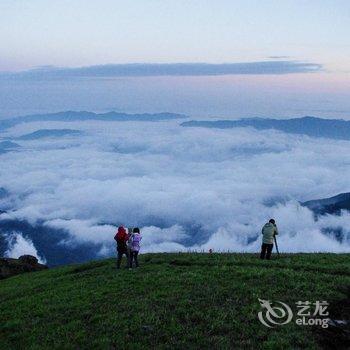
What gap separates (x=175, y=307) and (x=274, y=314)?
436 centimetres

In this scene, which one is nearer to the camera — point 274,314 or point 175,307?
point 274,314

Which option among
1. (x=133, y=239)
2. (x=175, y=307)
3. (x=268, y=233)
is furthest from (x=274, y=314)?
(x=133, y=239)

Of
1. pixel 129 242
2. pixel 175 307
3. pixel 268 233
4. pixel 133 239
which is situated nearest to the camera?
pixel 175 307

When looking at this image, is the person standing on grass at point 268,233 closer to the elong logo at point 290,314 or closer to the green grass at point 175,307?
the green grass at point 175,307

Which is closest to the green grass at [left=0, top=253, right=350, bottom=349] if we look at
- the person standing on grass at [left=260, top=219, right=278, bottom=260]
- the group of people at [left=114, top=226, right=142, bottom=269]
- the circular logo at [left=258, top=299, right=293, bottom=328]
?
the circular logo at [left=258, top=299, right=293, bottom=328]

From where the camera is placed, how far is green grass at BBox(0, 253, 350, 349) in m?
17.6

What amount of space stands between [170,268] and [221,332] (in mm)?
12093

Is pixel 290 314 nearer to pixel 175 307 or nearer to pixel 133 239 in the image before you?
pixel 175 307

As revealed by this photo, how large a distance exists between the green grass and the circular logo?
280mm

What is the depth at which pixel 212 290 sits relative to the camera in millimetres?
22516

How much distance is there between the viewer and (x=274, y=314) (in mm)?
19094

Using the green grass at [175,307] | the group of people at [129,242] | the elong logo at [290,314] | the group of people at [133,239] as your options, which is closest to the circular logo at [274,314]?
the elong logo at [290,314]

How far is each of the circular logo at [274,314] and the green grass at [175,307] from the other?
0.28m

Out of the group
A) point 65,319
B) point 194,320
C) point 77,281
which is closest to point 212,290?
point 194,320
